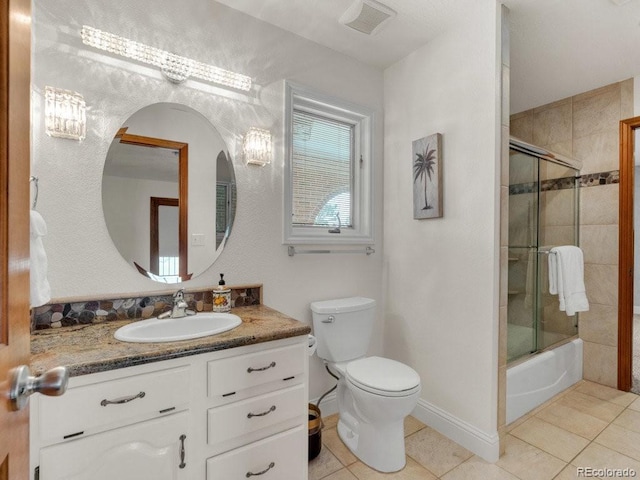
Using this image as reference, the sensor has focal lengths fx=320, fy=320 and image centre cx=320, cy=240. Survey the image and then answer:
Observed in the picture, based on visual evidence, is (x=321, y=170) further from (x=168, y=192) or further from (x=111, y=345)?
(x=111, y=345)

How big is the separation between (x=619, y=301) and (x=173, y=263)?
329 cm

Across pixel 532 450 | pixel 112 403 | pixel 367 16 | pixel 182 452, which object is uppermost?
pixel 367 16

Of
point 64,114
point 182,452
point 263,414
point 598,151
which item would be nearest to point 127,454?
point 182,452

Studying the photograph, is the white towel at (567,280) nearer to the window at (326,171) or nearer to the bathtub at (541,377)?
the bathtub at (541,377)

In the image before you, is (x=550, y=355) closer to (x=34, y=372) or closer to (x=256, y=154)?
(x=256, y=154)

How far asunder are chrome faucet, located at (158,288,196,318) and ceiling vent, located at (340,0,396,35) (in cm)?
173

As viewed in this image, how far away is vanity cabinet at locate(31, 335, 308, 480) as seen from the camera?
97 cm

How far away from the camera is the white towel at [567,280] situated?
240cm

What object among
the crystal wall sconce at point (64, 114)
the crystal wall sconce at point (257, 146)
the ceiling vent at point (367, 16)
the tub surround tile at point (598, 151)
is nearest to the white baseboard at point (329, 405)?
the crystal wall sconce at point (257, 146)

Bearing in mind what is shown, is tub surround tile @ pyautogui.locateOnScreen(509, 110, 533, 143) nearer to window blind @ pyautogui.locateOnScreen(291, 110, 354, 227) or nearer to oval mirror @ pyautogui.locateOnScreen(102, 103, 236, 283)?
window blind @ pyautogui.locateOnScreen(291, 110, 354, 227)

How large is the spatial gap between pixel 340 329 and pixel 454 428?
0.89 m

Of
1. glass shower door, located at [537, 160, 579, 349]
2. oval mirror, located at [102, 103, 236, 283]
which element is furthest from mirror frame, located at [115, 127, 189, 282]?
glass shower door, located at [537, 160, 579, 349]

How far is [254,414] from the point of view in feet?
4.17

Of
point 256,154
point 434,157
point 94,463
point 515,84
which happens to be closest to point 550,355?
point 434,157
